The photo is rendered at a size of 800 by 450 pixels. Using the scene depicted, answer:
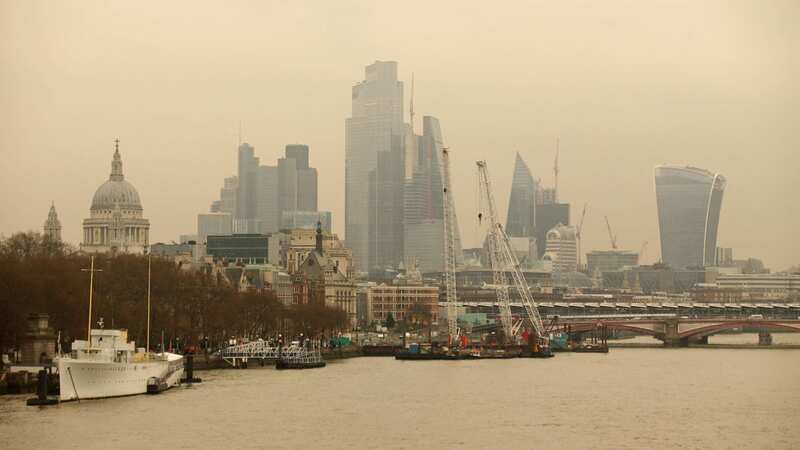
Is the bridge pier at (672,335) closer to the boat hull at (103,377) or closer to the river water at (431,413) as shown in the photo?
the river water at (431,413)

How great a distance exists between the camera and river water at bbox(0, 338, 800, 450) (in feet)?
179

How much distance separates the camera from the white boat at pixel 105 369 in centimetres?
6588

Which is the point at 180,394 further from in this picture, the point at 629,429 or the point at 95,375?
the point at 629,429

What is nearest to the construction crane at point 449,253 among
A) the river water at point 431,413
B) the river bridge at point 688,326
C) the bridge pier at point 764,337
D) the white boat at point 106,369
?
the river bridge at point 688,326

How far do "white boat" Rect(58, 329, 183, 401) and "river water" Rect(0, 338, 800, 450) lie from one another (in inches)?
41.5

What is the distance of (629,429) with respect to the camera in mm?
58969

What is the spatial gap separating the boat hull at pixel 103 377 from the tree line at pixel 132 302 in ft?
20.3

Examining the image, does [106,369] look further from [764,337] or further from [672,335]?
[764,337]

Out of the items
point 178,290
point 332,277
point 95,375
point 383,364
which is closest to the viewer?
point 95,375

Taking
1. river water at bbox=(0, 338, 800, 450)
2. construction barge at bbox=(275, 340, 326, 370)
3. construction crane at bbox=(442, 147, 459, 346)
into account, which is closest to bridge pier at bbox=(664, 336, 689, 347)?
construction crane at bbox=(442, 147, 459, 346)

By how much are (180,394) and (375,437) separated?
59.8 feet

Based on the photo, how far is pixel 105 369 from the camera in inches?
2677

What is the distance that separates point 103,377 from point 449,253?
8924 cm

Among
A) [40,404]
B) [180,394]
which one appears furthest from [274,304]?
[40,404]
